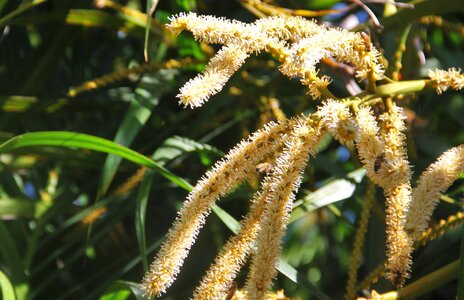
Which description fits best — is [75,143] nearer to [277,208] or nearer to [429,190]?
[277,208]

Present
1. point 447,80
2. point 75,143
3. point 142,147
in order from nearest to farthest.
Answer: point 447,80 → point 75,143 → point 142,147

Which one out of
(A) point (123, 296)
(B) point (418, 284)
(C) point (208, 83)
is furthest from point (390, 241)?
(A) point (123, 296)

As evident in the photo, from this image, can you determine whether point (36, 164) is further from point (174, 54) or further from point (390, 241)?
point (390, 241)

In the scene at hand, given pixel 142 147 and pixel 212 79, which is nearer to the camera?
pixel 212 79

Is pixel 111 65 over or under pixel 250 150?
under

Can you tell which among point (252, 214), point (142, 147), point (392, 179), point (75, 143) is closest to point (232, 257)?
point (252, 214)

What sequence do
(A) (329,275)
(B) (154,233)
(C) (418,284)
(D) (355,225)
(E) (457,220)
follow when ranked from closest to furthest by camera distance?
(C) (418,284), (E) (457,220), (D) (355,225), (B) (154,233), (A) (329,275)
